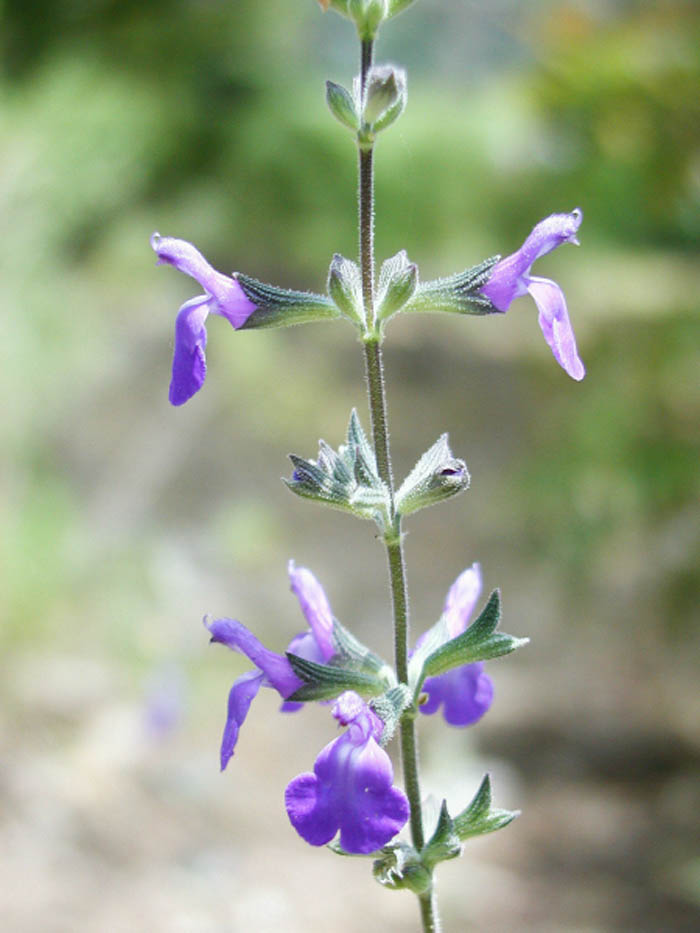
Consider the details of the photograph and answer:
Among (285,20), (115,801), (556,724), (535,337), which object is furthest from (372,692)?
(285,20)

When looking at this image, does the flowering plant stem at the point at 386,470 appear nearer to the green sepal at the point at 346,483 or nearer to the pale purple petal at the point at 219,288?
the green sepal at the point at 346,483

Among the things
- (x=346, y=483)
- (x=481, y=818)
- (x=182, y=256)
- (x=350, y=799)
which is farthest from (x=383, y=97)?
(x=481, y=818)

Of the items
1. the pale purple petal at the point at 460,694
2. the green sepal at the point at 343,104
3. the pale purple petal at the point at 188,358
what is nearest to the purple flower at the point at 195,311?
the pale purple petal at the point at 188,358

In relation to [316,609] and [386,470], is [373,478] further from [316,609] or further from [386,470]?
[316,609]

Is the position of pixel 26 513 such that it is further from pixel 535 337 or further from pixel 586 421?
pixel 535 337

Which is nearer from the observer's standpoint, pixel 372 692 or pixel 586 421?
pixel 372 692

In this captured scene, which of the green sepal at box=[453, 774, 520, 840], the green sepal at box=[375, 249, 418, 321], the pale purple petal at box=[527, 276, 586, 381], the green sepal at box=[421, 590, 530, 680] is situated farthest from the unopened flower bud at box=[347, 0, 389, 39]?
the green sepal at box=[453, 774, 520, 840]

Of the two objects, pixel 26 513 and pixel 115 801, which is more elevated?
pixel 26 513
